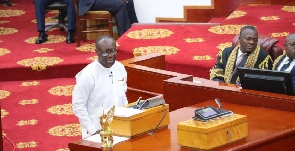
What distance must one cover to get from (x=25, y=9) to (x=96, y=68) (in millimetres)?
6064

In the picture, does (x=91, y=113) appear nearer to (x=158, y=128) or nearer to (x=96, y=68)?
(x=96, y=68)

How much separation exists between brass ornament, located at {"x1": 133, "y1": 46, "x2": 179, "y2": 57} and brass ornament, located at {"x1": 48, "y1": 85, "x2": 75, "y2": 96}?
0.73 metres

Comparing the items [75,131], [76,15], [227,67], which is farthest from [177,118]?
[76,15]

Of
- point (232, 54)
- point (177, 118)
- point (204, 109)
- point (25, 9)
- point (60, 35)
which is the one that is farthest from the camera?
point (25, 9)

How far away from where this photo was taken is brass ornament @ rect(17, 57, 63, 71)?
26.8 feet

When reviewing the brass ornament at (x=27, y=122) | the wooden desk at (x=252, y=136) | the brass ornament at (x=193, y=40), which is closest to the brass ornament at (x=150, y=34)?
the brass ornament at (x=193, y=40)

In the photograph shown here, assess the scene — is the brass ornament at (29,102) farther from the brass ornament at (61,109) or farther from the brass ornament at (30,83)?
the brass ornament at (30,83)

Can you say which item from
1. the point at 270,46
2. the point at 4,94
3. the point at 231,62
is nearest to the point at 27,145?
the point at 4,94

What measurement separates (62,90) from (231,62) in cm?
229

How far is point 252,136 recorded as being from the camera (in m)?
4.34

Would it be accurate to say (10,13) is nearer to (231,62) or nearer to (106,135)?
(231,62)

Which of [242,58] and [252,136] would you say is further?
[242,58]

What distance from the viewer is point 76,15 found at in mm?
8766

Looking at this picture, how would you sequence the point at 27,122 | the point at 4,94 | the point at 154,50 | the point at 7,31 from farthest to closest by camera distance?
the point at 7,31 → the point at 154,50 → the point at 4,94 → the point at 27,122
